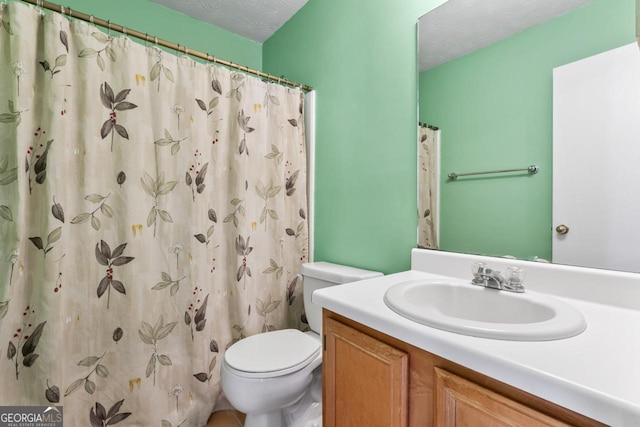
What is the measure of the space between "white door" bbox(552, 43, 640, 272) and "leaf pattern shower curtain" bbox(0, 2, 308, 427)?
131cm

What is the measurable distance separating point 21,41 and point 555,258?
6.79 feet

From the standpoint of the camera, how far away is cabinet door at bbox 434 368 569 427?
1.57 ft

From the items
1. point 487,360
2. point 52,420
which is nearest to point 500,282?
point 487,360

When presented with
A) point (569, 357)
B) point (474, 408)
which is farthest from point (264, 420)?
point (569, 357)

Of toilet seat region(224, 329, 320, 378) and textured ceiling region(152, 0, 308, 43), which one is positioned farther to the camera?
textured ceiling region(152, 0, 308, 43)

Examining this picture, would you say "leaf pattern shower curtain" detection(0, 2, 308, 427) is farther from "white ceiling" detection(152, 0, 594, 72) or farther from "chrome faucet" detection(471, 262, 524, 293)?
"chrome faucet" detection(471, 262, 524, 293)

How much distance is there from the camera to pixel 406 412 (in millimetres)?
667

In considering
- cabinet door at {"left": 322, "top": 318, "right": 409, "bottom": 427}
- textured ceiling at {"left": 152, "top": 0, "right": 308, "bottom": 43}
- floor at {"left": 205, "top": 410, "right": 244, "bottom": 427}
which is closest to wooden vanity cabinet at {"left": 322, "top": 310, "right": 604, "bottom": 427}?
cabinet door at {"left": 322, "top": 318, "right": 409, "bottom": 427}

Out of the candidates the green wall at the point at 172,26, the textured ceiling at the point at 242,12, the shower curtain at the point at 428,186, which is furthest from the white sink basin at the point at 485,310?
the green wall at the point at 172,26

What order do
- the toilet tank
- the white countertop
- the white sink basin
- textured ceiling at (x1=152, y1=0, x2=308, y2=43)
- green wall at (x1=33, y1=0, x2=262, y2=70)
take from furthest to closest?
textured ceiling at (x1=152, y1=0, x2=308, y2=43) < green wall at (x1=33, y1=0, x2=262, y2=70) < the toilet tank < the white sink basin < the white countertop

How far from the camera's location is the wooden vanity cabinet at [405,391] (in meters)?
0.49

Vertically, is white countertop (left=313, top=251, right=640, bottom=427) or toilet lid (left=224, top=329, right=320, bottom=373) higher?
white countertop (left=313, top=251, right=640, bottom=427)

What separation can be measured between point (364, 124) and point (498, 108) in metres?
0.61

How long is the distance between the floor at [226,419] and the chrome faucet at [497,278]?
1.38 meters
